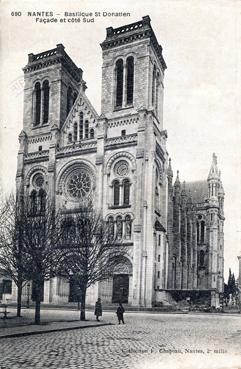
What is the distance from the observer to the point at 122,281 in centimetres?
4484

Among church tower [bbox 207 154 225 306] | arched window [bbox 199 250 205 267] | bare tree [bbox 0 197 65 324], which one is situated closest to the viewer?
bare tree [bbox 0 197 65 324]

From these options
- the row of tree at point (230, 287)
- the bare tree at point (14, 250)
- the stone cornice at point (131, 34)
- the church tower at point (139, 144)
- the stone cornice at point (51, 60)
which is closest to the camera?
the bare tree at point (14, 250)

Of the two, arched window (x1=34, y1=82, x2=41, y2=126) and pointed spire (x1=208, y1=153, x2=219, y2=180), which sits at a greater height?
arched window (x1=34, y1=82, x2=41, y2=126)

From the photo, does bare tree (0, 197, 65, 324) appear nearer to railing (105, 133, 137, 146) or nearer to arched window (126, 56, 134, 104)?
railing (105, 133, 137, 146)

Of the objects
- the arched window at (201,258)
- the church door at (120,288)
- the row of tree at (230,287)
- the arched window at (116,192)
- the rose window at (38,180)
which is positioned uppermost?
the rose window at (38,180)

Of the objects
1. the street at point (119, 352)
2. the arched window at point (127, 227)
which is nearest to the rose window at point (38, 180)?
the arched window at point (127, 227)

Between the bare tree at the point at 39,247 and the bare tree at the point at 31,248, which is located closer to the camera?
the bare tree at the point at 39,247

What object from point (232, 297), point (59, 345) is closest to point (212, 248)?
point (232, 297)

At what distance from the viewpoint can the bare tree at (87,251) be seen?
31.6m

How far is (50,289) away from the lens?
156ft

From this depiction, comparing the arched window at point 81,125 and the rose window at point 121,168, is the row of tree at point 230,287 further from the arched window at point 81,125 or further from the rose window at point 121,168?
the arched window at point 81,125

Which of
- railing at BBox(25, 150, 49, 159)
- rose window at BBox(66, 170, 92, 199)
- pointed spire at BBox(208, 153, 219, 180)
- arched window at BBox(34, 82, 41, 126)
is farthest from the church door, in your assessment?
pointed spire at BBox(208, 153, 219, 180)

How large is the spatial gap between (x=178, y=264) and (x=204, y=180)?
2968 cm

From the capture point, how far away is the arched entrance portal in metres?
44.2
